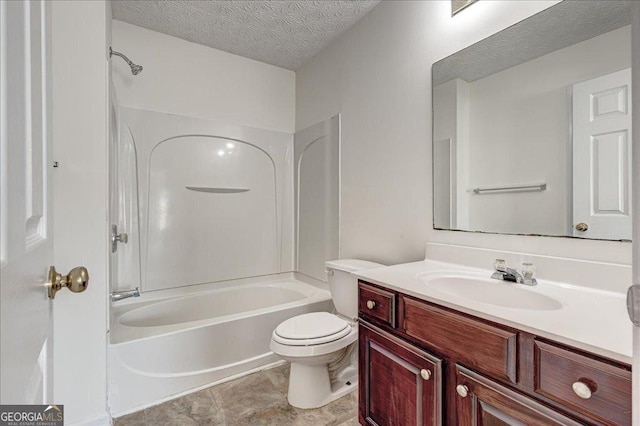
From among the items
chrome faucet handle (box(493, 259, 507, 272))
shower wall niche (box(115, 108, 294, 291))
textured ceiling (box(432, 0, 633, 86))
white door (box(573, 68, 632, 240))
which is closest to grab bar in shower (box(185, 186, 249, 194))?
shower wall niche (box(115, 108, 294, 291))

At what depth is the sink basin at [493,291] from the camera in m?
1.09

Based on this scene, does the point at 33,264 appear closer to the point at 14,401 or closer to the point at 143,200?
the point at 14,401

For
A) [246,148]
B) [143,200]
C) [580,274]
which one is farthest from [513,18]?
[143,200]

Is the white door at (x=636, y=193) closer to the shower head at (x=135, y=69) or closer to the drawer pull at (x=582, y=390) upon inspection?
the drawer pull at (x=582, y=390)

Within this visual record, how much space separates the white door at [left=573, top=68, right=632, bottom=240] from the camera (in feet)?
3.42

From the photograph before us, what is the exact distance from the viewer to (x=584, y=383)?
2.26 ft

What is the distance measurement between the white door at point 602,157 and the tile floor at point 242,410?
1.46 metres

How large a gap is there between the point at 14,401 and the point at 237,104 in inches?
108

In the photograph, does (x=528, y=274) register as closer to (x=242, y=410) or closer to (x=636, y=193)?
(x=636, y=193)

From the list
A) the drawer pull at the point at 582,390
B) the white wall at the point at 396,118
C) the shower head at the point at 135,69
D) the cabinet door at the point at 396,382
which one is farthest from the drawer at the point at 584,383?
the shower head at the point at 135,69

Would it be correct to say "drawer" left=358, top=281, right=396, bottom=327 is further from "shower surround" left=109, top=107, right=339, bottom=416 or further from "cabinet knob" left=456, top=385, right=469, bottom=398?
"shower surround" left=109, top=107, right=339, bottom=416

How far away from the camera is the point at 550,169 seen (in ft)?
4.10

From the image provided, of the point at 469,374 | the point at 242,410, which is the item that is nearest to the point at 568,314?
the point at 469,374

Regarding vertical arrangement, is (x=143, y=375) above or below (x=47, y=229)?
below
